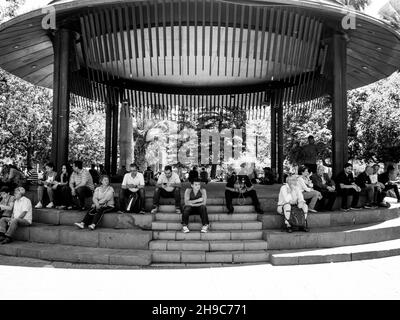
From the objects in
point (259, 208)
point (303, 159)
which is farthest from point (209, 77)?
point (259, 208)

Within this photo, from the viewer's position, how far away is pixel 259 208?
8.28 m

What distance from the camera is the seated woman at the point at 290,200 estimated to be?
7587 millimetres

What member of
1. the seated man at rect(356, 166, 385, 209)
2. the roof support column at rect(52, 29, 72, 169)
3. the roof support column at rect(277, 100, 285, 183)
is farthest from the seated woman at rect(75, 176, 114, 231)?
the roof support column at rect(277, 100, 285, 183)

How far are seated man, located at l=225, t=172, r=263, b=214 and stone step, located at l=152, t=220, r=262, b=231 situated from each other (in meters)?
0.51

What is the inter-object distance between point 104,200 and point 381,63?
31.6 ft

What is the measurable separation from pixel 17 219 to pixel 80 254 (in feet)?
6.60

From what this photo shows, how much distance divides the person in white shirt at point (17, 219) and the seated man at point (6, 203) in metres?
0.27

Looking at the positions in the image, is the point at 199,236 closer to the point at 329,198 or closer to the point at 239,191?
the point at 239,191

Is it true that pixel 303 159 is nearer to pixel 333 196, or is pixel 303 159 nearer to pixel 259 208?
pixel 333 196

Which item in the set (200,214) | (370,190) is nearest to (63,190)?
(200,214)

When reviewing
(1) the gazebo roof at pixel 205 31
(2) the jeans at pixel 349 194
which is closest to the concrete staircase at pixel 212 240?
(2) the jeans at pixel 349 194

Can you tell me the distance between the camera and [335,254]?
680 centimetres

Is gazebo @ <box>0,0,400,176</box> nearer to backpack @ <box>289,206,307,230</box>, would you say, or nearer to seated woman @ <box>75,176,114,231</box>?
seated woman @ <box>75,176,114,231</box>

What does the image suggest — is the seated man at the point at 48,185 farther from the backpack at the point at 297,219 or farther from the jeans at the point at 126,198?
the backpack at the point at 297,219
